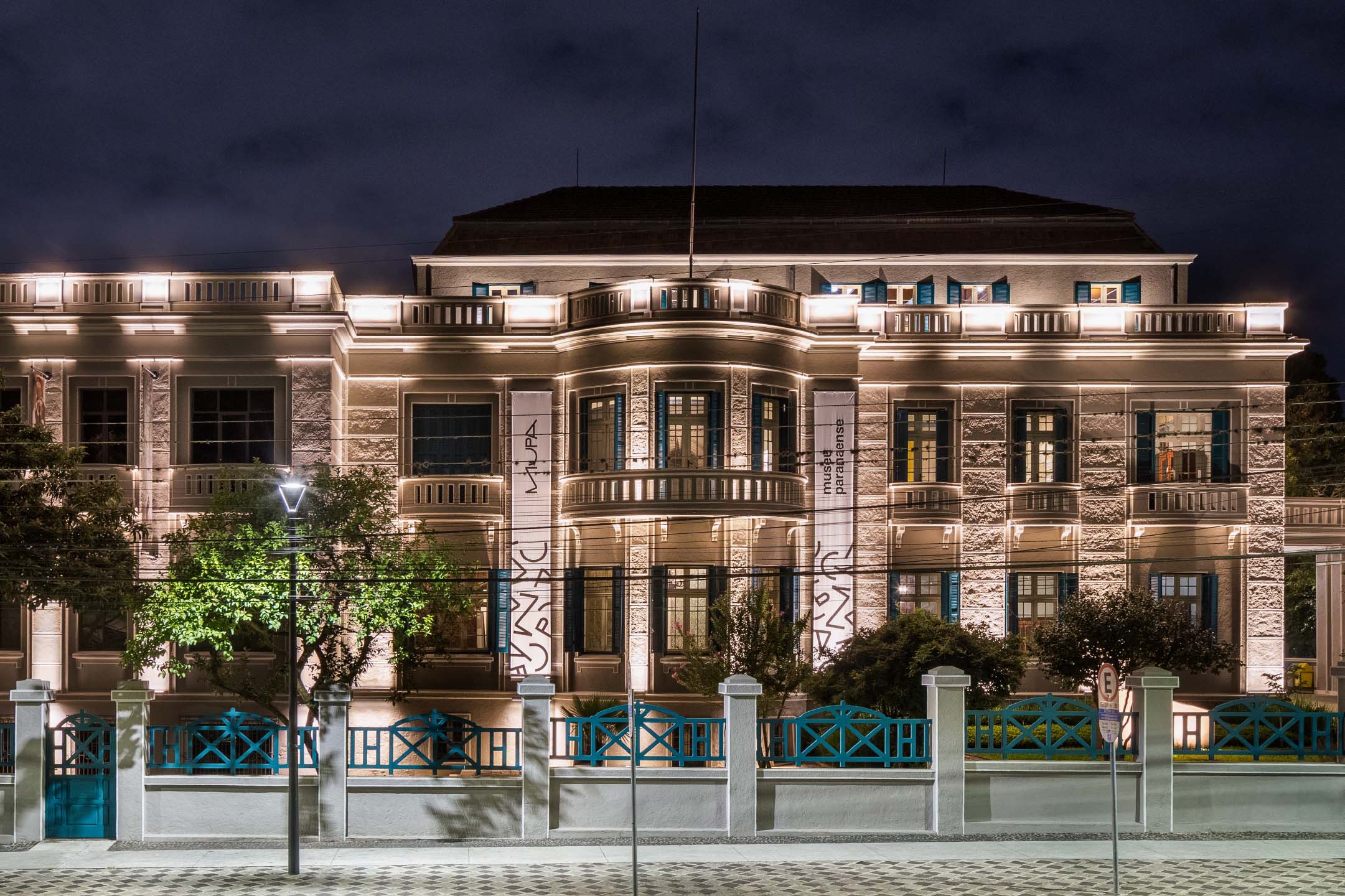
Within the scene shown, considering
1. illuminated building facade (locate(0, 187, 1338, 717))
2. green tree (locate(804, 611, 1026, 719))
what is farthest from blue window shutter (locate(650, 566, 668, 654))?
green tree (locate(804, 611, 1026, 719))

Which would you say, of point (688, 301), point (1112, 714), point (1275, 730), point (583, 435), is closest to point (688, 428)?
point (583, 435)

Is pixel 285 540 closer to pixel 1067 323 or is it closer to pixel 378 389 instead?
pixel 378 389

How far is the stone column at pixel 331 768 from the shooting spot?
17.9 m

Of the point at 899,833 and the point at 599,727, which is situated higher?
the point at 599,727

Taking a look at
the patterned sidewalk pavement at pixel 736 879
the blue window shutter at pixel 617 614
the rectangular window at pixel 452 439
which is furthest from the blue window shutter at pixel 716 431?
the patterned sidewalk pavement at pixel 736 879

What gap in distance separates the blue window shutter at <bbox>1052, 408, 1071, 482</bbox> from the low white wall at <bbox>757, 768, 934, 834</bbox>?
18.2m

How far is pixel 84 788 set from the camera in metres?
18.2

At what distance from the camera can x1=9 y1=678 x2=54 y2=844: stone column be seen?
1786cm

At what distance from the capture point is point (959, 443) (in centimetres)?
3475

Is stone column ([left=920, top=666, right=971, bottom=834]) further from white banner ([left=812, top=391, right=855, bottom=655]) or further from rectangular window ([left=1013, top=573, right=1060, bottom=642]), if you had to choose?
rectangular window ([left=1013, top=573, right=1060, bottom=642])

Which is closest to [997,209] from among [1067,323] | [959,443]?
[1067,323]

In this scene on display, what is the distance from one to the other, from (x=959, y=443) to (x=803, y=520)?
4813 mm

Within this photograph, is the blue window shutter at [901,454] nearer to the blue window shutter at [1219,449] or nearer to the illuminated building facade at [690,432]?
the illuminated building facade at [690,432]

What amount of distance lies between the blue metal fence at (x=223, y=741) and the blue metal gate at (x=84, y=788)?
59 cm
